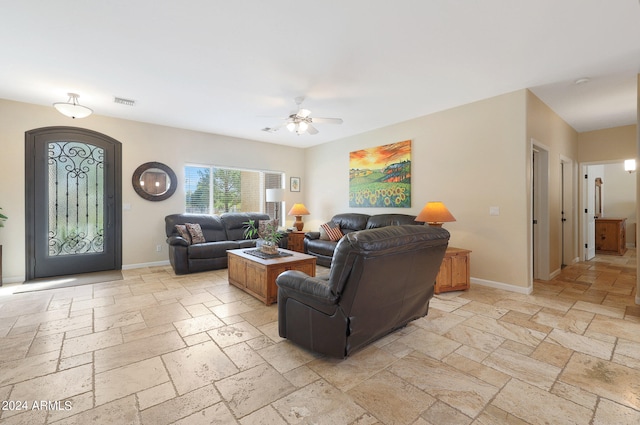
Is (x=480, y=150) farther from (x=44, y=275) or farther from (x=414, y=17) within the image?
(x=44, y=275)

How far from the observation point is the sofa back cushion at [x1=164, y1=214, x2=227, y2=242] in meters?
5.43

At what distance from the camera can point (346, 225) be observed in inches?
242

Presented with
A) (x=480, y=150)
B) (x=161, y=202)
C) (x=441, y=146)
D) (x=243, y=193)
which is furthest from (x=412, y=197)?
(x=161, y=202)

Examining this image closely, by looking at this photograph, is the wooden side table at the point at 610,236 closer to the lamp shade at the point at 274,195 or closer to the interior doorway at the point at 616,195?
the interior doorway at the point at 616,195

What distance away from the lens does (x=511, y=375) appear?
2.06m

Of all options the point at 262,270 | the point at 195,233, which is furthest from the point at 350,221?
the point at 195,233

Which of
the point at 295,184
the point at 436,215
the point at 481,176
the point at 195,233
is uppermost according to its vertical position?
the point at 295,184

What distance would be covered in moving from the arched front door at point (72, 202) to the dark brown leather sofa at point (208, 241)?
3.40 feet

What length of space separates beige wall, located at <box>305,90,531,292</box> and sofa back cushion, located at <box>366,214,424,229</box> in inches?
9.1

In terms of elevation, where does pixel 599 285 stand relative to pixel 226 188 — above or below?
below

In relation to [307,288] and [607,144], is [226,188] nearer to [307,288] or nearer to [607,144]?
[307,288]

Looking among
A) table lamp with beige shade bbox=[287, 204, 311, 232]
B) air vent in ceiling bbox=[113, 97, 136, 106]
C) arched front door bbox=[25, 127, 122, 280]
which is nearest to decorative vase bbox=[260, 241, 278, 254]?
table lamp with beige shade bbox=[287, 204, 311, 232]

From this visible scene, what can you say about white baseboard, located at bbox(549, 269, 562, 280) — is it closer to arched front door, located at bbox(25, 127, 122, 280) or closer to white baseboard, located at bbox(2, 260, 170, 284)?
white baseboard, located at bbox(2, 260, 170, 284)

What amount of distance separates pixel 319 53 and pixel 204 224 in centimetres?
417
